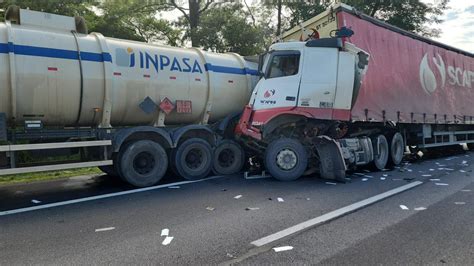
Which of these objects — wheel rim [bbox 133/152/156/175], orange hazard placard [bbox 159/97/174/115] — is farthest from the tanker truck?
wheel rim [bbox 133/152/156/175]

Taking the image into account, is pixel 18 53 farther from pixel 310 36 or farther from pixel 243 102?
pixel 310 36

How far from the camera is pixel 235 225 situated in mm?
4871

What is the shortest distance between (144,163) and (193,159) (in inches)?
47.8

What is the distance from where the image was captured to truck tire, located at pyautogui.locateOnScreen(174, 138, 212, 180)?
26.7 feet

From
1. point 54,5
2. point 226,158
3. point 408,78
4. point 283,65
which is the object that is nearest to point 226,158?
point 226,158

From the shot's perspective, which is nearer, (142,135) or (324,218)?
(324,218)

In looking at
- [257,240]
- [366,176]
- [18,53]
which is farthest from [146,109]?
[366,176]

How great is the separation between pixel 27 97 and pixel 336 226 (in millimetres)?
5402

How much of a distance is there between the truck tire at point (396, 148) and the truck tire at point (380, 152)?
33cm

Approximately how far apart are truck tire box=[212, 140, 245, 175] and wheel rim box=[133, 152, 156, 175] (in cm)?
170

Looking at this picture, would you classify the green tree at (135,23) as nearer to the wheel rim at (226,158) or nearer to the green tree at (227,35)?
the green tree at (227,35)

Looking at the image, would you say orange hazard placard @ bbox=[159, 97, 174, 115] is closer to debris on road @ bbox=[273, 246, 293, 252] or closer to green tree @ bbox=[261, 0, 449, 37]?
debris on road @ bbox=[273, 246, 293, 252]

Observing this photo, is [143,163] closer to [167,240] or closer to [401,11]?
[167,240]

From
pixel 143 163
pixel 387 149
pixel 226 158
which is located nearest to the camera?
pixel 143 163
